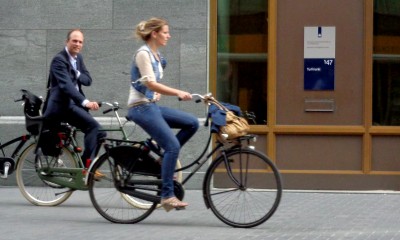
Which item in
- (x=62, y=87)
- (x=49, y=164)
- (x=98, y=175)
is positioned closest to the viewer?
(x=98, y=175)

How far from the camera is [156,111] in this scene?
29.3 ft

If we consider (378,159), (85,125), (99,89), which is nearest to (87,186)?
(85,125)

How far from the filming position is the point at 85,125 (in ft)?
34.0

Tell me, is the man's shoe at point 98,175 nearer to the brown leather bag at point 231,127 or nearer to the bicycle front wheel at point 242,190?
the bicycle front wheel at point 242,190

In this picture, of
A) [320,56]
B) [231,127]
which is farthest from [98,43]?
[231,127]

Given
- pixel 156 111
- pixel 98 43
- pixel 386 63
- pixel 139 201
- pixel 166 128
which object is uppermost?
pixel 98 43

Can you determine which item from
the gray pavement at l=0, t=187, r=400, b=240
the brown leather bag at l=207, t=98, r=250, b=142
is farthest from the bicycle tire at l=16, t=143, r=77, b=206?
the brown leather bag at l=207, t=98, r=250, b=142

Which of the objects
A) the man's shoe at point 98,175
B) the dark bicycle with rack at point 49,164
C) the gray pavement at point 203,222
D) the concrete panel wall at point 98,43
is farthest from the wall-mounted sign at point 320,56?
the man's shoe at point 98,175

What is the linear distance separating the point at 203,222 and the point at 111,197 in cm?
84

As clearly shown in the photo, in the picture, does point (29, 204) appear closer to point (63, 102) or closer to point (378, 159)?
point (63, 102)

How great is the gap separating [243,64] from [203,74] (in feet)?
1.63

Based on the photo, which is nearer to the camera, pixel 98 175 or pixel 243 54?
pixel 98 175

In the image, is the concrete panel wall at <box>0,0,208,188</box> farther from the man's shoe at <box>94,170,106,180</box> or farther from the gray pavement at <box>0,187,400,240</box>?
the man's shoe at <box>94,170,106,180</box>

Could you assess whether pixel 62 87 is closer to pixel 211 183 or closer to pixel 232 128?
pixel 211 183
